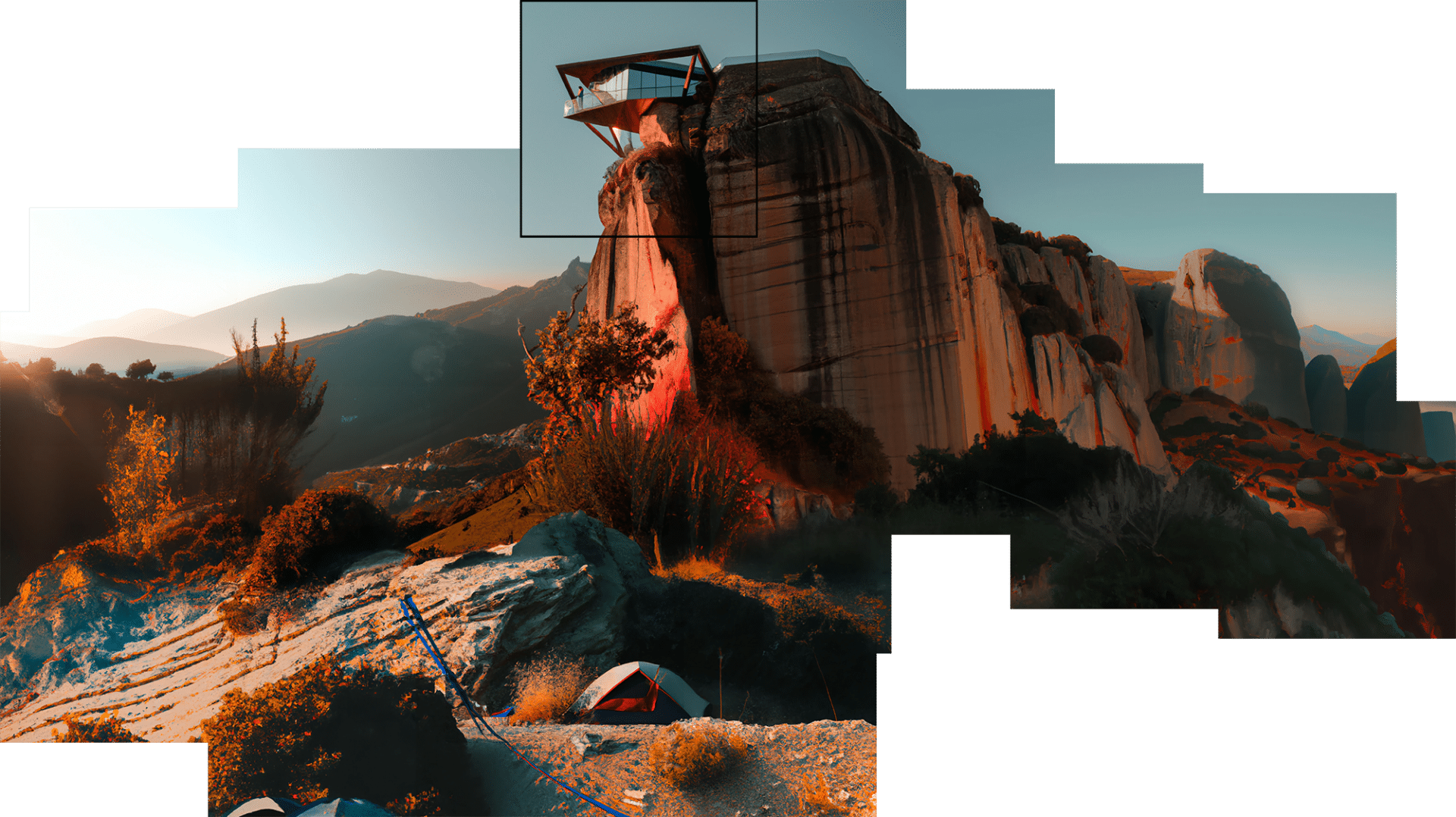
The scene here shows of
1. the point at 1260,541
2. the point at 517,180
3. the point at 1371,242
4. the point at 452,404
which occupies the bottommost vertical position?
the point at 1260,541

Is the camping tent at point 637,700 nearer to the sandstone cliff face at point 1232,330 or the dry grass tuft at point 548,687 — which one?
the dry grass tuft at point 548,687

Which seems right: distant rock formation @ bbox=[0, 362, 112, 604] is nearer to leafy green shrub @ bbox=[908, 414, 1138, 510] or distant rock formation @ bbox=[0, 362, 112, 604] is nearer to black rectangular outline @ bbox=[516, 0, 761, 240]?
black rectangular outline @ bbox=[516, 0, 761, 240]

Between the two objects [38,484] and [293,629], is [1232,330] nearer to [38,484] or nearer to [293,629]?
[293,629]

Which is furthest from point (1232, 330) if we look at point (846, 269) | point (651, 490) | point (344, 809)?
point (344, 809)

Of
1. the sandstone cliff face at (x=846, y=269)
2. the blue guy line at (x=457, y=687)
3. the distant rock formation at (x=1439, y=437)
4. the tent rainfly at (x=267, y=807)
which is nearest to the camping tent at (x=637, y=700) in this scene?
the blue guy line at (x=457, y=687)

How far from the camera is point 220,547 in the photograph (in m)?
6.43

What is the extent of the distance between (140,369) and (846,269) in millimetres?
6330

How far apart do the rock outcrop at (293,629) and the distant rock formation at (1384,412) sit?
6.56 m

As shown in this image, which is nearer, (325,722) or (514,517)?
(325,722)

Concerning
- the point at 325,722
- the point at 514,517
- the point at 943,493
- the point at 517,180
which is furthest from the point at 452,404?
the point at 943,493

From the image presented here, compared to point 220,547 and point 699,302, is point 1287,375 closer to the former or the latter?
point 699,302

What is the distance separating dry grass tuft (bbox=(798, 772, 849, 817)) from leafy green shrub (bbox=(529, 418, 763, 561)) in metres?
1.99

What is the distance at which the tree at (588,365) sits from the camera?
7.08 meters

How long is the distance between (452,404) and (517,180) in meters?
2.06
